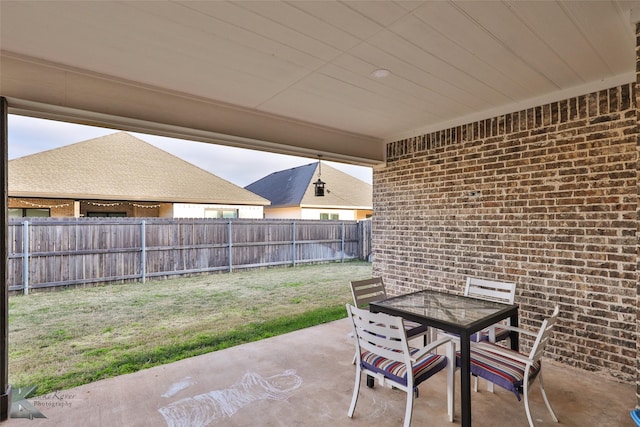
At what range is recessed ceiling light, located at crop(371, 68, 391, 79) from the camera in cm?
266

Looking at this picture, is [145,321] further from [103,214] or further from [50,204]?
[103,214]

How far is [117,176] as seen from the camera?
9.88m

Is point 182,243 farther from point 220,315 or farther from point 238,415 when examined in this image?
point 238,415

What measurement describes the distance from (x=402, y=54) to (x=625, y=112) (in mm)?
2131

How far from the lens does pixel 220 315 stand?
523 cm

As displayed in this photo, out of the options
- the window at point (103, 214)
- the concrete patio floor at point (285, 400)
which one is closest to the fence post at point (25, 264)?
the window at point (103, 214)

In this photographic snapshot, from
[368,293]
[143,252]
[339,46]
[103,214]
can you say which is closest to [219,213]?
[103,214]

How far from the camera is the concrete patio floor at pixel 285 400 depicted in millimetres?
2406

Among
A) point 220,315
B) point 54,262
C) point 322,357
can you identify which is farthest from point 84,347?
point 54,262

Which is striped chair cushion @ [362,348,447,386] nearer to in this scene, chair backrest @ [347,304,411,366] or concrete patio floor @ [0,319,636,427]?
chair backrest @ [347,304,411,366]

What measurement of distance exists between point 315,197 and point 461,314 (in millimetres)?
12448

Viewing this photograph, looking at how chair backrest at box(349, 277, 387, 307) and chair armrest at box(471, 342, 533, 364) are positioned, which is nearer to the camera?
chair armrest at box(471, 342, 533, 364)

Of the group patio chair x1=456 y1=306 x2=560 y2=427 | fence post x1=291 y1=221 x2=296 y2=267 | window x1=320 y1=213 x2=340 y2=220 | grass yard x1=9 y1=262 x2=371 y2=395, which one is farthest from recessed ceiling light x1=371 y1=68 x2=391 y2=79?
window x1=320 y1=213 x2=340 y2=220

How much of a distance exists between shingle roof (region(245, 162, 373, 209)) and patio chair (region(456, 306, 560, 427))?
11.4 meters
